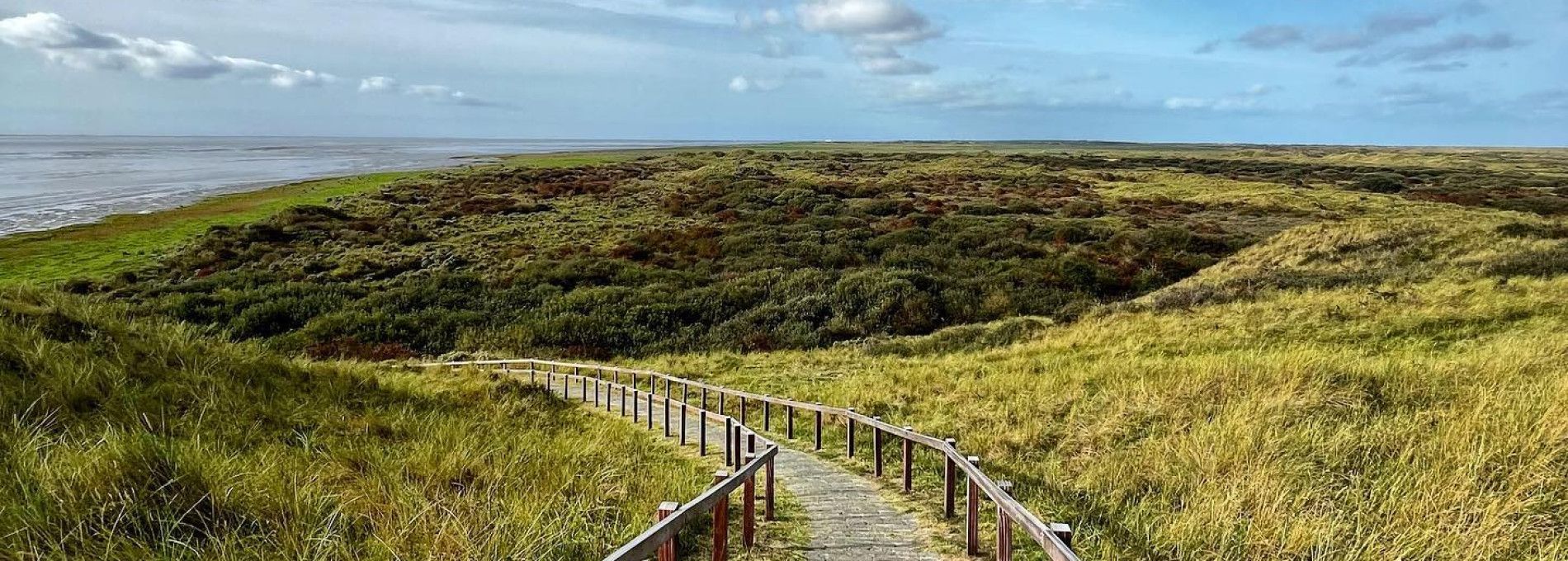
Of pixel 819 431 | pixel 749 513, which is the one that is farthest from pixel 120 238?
pixel 749 513

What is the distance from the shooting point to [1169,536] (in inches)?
220

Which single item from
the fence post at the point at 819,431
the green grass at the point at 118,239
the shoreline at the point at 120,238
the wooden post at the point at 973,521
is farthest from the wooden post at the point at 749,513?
the green grass at the point at 118,239

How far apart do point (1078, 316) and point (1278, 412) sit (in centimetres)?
1786

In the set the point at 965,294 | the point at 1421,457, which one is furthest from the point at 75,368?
the point at 965,294

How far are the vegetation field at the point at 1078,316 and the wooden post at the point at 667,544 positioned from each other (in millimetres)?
3037

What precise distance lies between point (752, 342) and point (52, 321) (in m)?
19.7

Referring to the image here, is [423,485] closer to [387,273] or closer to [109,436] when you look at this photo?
[109,436]

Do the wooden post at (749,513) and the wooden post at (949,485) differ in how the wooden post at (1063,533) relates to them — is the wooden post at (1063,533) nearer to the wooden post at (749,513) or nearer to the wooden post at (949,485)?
the wooden post at (749,513)

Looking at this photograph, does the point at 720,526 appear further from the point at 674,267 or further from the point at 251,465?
the point at 674,267

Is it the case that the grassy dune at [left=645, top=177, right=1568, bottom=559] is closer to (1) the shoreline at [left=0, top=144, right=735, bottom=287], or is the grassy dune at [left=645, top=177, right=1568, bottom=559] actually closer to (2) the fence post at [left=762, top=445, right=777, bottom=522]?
(2) the fence post at [left=762, top=445, right=777, bottom=522]

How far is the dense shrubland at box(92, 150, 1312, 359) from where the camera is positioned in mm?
28859

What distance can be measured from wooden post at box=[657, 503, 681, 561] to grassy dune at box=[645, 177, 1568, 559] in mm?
2981

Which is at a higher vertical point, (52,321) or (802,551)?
(52,321)

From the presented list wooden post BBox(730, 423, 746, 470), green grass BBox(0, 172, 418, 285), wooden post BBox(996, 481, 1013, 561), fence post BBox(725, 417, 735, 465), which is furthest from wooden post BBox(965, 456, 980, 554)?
green grass BBox(0, 172, 418, 285)
